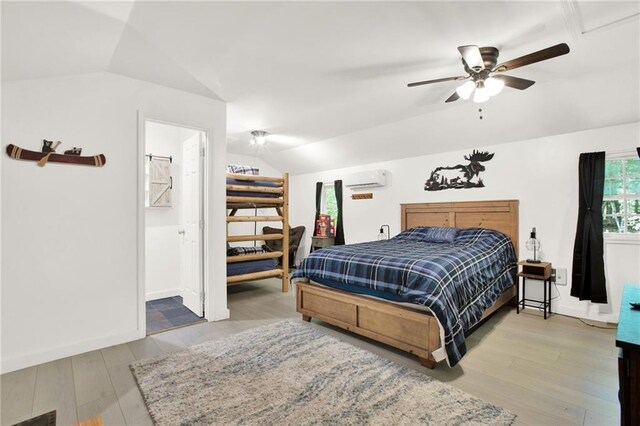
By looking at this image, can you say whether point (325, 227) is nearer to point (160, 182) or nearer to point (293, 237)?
point (293, 237)

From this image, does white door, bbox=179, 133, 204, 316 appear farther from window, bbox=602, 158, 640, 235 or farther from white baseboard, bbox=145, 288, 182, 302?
window, bbox=602, 158, 640, 235

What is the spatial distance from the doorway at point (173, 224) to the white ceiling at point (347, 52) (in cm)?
101

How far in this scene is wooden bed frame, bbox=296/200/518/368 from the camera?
97.8 inches

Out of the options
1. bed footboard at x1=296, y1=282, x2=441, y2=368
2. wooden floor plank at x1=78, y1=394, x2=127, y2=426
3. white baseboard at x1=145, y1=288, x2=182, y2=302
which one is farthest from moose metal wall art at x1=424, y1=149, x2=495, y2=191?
wooden floor plank at x1=78, y1=394, x2=127, y2=426

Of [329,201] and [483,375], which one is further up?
[329,201]

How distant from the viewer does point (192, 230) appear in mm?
3809

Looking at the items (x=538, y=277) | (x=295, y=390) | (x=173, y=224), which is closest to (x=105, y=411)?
(x=295, y=390)

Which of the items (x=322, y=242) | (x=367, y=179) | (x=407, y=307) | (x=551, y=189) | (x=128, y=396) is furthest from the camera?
(x=322, y=242)

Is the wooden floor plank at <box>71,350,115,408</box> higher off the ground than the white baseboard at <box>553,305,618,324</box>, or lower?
lower

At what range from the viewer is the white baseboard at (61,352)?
7.93 ft

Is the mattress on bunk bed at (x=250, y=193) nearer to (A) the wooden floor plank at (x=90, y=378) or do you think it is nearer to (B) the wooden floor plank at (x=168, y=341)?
(B) the wooden floor plank at (x=168, y=341)

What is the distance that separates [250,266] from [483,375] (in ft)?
10.6

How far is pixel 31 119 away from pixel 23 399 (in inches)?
82.3

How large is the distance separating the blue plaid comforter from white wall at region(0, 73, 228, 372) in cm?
184
